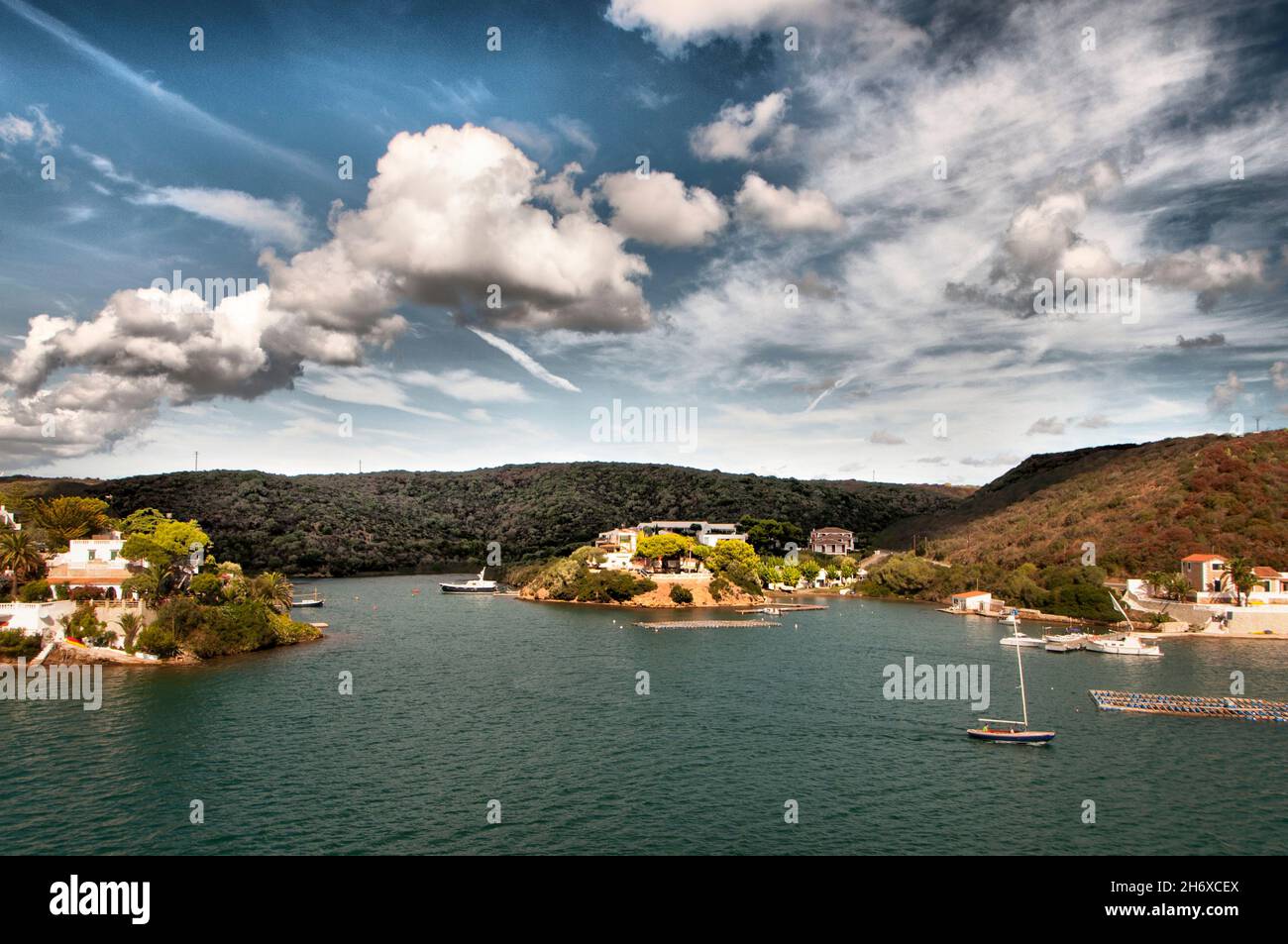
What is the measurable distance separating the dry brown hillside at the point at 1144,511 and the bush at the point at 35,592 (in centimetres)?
A: 11227

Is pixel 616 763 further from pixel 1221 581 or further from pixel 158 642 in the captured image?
pixel 1221 581

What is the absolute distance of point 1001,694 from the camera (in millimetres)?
53688

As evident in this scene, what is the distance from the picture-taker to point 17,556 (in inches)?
2397

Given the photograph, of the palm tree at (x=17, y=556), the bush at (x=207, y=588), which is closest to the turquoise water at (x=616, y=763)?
the bush at (x=207, y=588)

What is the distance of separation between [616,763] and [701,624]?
178 ft

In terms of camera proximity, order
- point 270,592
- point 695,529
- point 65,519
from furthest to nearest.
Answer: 1. point 695,529
2. point 270,592
3. point 65,519

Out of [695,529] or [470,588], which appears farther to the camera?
[695,529]

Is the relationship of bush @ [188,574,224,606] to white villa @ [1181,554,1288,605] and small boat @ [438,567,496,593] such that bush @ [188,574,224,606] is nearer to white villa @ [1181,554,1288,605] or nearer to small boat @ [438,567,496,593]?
small boat @ [438,567,496,593]

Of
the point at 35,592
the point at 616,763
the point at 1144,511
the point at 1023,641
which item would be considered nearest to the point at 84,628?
the point at 35,592

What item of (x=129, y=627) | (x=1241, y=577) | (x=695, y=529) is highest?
(x=695, y=529)
